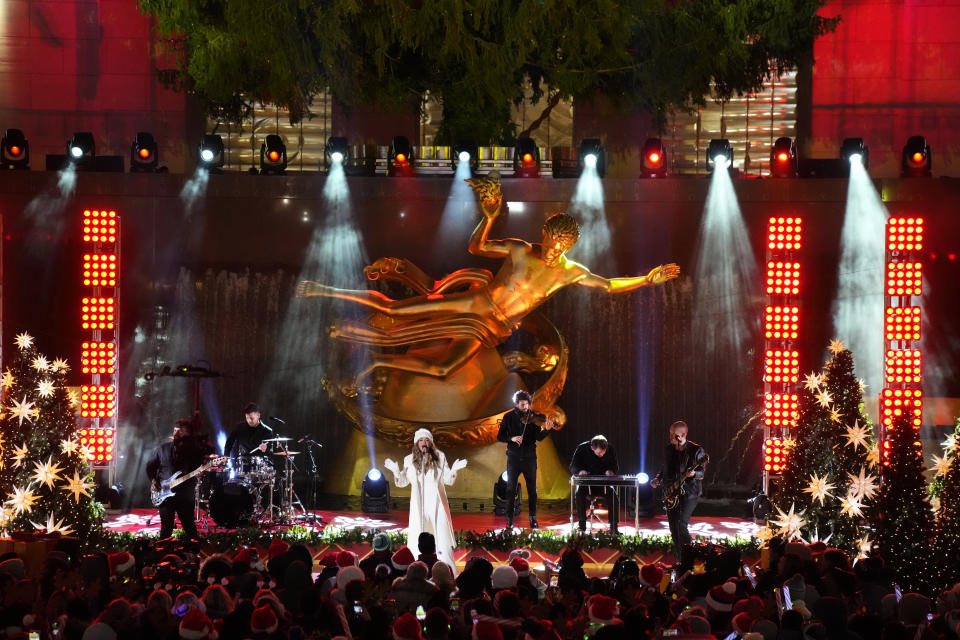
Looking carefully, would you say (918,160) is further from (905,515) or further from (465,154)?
(905,515)

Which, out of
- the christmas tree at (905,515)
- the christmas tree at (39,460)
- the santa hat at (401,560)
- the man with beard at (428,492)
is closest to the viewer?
the santa hat at (401,560)

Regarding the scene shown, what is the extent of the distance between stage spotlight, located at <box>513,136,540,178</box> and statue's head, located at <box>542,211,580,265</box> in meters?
1.93

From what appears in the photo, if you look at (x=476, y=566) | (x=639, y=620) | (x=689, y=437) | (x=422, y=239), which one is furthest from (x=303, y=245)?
(x=639, y=620)

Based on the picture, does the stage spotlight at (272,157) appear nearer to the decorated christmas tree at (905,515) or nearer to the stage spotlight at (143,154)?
the stage spotlight at (143,154)

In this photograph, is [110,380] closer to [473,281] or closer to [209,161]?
[209,161]

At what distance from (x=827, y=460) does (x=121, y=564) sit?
21.8ft

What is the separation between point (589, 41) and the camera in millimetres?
16609

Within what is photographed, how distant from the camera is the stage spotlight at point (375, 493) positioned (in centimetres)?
1490

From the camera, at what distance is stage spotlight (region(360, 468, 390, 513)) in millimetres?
14898

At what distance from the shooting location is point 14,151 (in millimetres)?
16609

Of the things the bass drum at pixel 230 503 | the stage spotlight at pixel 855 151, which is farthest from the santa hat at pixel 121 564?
the stage spotlight at pixel 855 151

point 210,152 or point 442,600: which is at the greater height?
point 210,152

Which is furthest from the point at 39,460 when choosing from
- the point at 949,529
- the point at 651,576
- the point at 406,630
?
the point at 949,529

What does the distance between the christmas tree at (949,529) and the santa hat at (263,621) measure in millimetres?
6090
